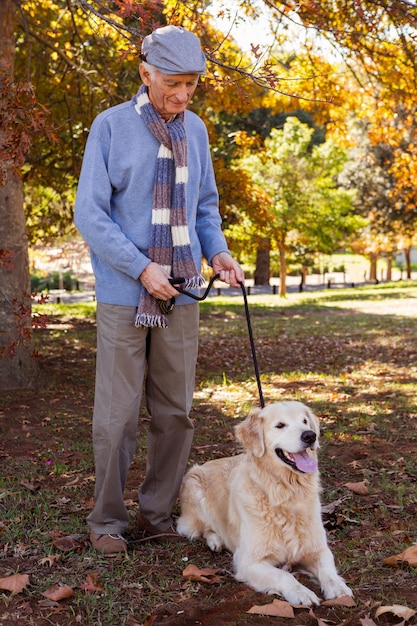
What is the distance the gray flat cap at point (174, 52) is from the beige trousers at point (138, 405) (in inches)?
48.0

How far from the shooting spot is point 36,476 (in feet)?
18.2

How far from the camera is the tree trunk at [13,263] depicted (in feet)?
27.3

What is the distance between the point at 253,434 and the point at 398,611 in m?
1.10

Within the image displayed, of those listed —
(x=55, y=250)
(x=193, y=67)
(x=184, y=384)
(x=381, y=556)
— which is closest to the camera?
(x=193, y=67)

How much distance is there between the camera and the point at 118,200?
3.82 metres

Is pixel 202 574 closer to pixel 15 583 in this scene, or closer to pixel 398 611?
pixel 15 583

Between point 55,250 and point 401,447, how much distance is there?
26330 mm

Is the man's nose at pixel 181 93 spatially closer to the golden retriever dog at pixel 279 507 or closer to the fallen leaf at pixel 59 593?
the golden retriever dog at pixel 279 507

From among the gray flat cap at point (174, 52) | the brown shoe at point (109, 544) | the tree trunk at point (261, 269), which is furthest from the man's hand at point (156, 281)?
the tree trunk at point (261, 269)

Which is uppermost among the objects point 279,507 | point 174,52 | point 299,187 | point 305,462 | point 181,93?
point 299,187

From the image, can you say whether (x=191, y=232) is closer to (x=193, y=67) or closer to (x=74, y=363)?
(x=193, y=67)

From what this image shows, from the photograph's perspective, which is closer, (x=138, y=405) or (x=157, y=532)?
(x=138, y=405)

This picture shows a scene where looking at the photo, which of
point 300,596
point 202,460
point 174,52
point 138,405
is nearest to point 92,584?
point 138,405

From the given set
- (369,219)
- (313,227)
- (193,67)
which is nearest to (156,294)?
(193,67)
